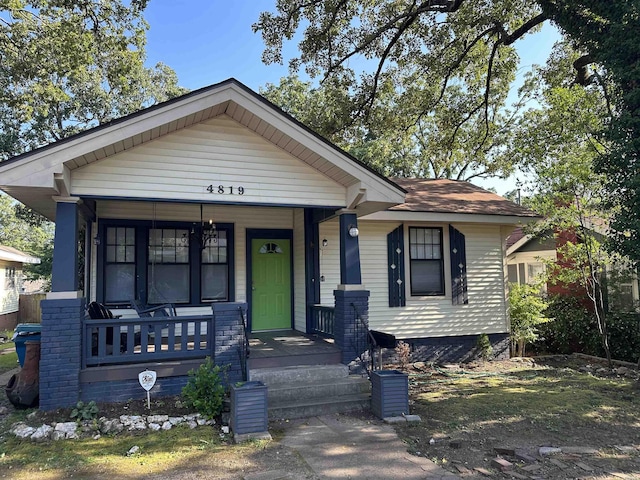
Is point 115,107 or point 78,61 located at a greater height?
point 115,107

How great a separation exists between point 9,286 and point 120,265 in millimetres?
13995

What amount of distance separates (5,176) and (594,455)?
747 cm

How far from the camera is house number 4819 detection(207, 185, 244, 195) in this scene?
259 inches

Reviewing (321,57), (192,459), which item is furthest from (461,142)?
(192,459)

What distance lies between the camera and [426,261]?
977 cm

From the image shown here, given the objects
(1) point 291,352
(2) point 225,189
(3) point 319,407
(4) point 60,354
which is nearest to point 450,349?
(1) point 291,352

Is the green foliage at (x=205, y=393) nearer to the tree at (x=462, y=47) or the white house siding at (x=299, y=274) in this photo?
the white house siding at (x=299, y=274)

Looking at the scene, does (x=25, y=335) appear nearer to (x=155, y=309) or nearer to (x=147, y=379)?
(x=155, y=309)

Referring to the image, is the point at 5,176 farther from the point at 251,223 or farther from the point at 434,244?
the point at 434,244

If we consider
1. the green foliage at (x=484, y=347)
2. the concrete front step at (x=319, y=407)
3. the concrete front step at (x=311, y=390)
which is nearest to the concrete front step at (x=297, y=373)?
the concrete front step at (x=311, y=390)

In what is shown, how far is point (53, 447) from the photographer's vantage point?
4707 mm

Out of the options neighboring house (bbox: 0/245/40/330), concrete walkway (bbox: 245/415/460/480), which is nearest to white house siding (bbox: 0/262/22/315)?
neighboring house (bbox: 0/245/40/330)

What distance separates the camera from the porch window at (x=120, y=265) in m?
8.32

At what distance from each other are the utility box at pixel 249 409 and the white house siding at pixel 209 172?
2.89 m
